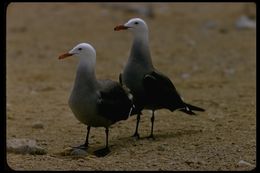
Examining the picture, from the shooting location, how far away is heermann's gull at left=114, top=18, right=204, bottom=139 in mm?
6445

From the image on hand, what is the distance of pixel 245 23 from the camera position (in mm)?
14188

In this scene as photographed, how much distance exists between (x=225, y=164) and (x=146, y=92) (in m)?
1.26

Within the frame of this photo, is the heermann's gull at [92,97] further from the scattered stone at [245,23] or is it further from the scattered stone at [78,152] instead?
the scattered stone at [245,23]

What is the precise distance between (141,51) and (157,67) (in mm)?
4486

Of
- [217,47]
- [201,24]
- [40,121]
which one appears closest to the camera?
[40,121]

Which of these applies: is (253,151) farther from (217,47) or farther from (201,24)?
(201,24)

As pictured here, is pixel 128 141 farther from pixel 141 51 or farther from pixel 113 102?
pixel 141 51

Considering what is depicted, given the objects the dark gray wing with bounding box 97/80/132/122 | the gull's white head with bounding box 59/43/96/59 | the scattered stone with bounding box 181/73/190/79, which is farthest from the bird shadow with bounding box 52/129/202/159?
the scattered stone with bounding box 181/73/190/79

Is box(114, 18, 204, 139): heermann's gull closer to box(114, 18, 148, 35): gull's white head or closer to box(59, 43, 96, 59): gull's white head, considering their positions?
box(114, 18, 148, 35): gull's white head

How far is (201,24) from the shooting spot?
49.6 feet

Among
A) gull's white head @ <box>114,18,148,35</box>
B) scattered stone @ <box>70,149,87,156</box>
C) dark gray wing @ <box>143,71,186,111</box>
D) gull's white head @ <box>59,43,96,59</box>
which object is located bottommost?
scattered stone @ <box>70,149,87,156</box>

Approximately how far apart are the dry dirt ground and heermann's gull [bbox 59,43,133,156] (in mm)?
303

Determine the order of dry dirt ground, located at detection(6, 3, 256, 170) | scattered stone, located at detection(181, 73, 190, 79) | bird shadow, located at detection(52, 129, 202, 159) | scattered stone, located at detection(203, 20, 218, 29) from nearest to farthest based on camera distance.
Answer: dry dirt ground, located at detection(6, 3, 256, 170), bird shadow, located at detection(52, 129, 202, 159), scattered stone, located at detection(181, 73, 190, 79), scattered stone, located at detection(203, 20, 218, 29)

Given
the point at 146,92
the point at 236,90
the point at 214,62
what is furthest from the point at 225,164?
the point at 214,62
